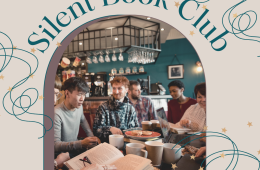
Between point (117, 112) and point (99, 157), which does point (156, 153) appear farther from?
point (117, 112)

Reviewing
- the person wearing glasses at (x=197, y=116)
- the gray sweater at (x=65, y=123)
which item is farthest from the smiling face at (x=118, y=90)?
the person wearing glasses at (x=197, y=116)

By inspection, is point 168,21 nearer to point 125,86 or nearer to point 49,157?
point 49,157

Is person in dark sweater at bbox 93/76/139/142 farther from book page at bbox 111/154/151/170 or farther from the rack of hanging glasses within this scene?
the rack of hanging glasses

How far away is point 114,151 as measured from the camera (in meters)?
0.91

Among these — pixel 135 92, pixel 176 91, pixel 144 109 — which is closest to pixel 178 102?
pixel 176 91

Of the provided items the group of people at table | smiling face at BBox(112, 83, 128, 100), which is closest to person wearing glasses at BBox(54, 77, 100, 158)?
the group of people at table

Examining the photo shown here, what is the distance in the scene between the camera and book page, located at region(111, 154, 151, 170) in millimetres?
752

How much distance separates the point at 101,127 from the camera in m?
1.64

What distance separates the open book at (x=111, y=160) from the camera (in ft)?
2.52

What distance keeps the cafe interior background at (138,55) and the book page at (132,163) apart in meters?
2.92

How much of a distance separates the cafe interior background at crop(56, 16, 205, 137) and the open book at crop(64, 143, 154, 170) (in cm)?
278

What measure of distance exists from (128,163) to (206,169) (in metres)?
0.38

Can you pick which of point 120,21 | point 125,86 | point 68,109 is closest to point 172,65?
point 120,21

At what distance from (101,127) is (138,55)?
2865mm
